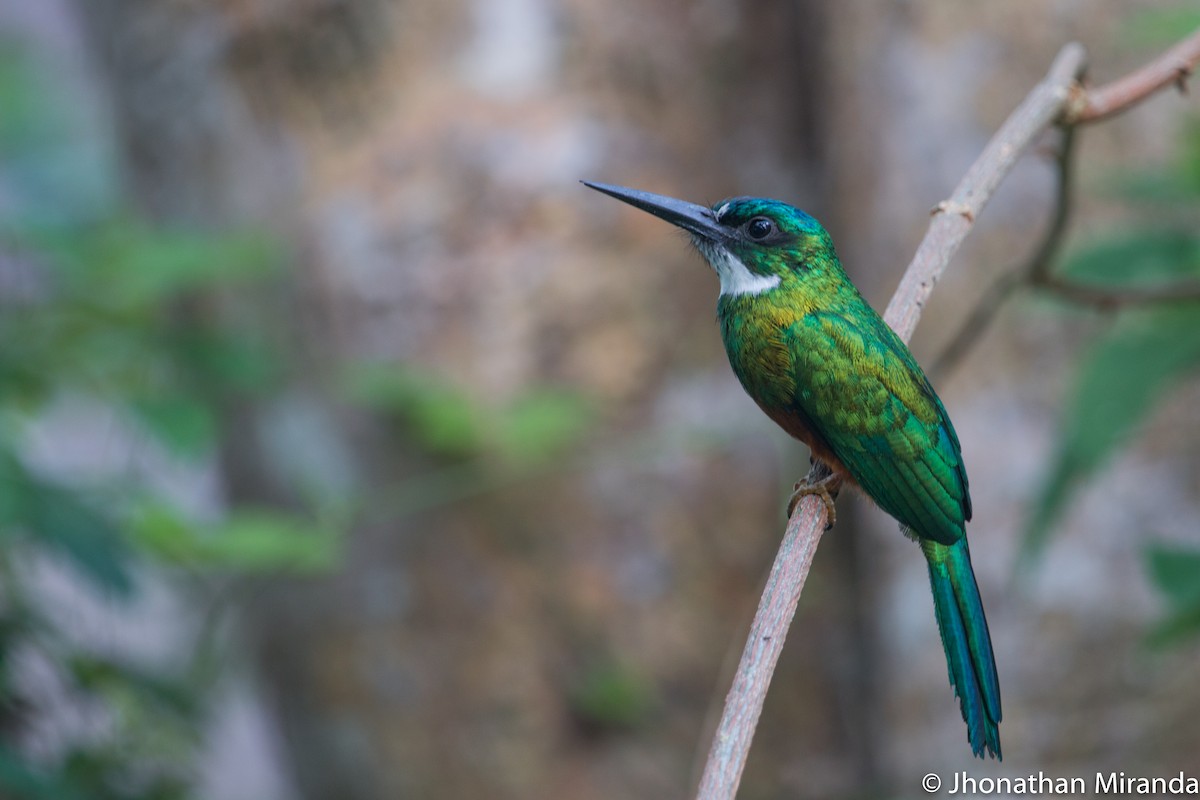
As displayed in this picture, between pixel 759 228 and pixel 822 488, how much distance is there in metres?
0.41

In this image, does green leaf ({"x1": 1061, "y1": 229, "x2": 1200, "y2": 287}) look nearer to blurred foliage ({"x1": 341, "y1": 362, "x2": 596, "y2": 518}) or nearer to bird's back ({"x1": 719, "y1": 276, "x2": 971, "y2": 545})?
bird's back ({"x1": 719, "y1": 276, "x2": 971, "y2": 545})

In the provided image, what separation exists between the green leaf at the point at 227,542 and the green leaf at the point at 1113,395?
146 centimetres

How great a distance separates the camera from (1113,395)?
1.90 m

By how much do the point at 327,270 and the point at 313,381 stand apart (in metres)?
0.30

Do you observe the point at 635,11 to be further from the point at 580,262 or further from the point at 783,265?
the point at 783,265

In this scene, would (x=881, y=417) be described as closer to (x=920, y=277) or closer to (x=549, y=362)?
(x=920, y=277)

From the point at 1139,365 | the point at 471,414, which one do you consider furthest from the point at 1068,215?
the point at 471,414

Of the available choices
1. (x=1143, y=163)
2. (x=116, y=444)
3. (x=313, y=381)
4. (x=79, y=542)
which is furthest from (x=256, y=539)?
(x=116, y=444)

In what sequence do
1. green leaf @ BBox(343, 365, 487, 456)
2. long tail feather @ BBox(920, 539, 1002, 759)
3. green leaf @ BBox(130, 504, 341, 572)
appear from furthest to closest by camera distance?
green leaf @ BBox(343, 365, 487, 456), green leaf @ BBox(130, 504, 341, 572), long tail feather @ BBox(920, 539, 1002, 759)

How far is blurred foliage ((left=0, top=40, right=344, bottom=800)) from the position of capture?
1.99 metres

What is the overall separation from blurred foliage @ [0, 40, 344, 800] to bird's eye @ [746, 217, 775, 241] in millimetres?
1082

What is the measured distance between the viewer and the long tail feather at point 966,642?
1334 millimetres

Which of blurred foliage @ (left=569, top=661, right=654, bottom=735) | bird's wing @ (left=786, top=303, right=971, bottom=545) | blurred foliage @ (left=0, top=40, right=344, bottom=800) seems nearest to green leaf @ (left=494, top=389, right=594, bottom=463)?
blurred foliage @ (left=0, top=40, right=344, bottom=800)

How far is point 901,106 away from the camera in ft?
10.3
